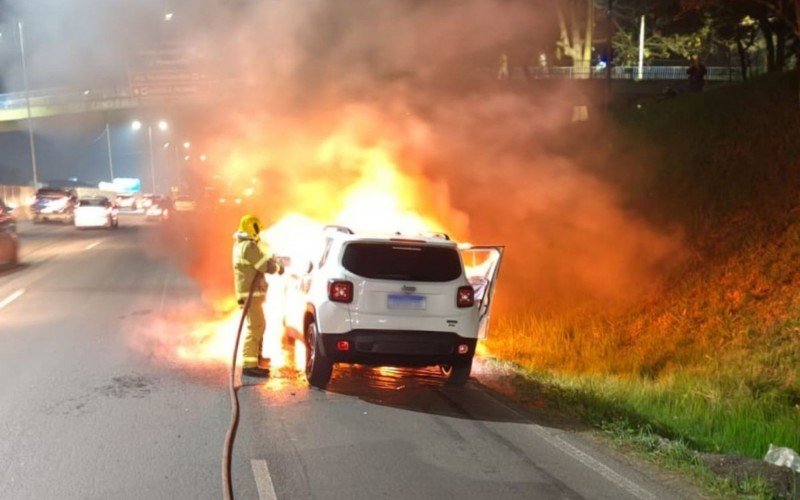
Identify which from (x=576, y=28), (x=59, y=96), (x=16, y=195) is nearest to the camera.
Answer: (x=576, y=28)

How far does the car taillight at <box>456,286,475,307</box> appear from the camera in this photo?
675cm

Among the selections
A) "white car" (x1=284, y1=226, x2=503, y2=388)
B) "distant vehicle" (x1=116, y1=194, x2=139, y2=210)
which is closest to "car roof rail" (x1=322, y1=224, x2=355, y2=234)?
"white car" (x1=284, y1=226, x2=503, y2=388)

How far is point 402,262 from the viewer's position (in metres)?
6.85

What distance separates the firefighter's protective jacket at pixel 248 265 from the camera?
7540mm

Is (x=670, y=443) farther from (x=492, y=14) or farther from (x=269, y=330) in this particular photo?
(x=492, y=14)

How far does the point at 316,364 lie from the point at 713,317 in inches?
A: 200

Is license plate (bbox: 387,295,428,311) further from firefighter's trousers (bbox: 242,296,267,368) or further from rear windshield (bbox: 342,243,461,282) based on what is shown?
firefighter's trousers (bbox: 242,296,267,368)

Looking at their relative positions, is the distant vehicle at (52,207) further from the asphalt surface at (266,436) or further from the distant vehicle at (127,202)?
the asphalt surface at (266,436)

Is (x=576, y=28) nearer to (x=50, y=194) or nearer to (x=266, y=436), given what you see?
(x=50, y=194)

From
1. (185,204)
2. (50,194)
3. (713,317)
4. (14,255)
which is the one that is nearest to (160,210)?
(185,204)

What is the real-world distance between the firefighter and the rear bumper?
1205mm

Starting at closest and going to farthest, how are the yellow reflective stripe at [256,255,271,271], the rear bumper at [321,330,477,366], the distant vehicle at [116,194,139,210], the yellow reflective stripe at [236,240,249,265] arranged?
1. the rear bumper at [321,330,477,366]
2. the yellow reflective stripe at [256,255,271,271]
3. the yellow reflective stripe at [236,240,249,265]
4. the distant vehicle at [116,194,139,210]

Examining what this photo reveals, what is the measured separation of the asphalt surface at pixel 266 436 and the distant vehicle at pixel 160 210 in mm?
28870

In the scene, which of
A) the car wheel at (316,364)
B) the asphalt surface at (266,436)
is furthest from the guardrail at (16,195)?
the car wheel at (316,364)
